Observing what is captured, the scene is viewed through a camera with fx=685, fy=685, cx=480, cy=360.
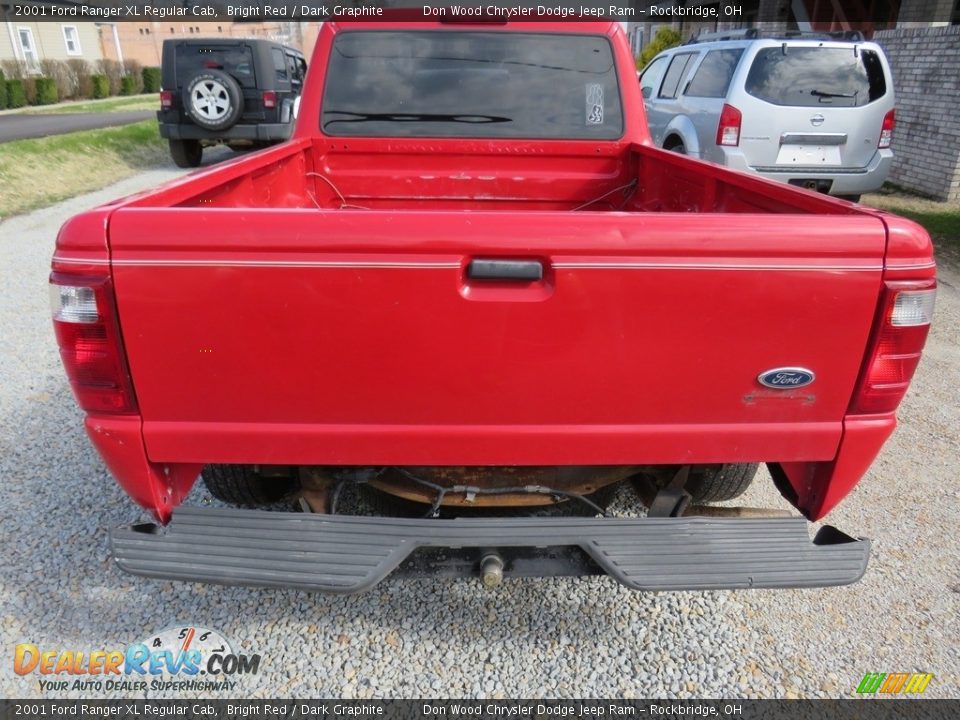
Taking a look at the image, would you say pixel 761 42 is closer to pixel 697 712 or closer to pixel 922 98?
pixel 922 98

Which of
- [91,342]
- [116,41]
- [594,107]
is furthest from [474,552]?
[116,41]

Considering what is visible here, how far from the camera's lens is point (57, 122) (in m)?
18.4

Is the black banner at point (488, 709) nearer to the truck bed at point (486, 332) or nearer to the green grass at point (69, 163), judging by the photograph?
the truck bed at point (486, 332)

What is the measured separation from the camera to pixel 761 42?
7609 mm

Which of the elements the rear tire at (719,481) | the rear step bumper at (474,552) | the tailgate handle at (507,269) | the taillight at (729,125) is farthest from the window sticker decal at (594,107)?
the taillight at (729,125)

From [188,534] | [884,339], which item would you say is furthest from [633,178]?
[188,534]

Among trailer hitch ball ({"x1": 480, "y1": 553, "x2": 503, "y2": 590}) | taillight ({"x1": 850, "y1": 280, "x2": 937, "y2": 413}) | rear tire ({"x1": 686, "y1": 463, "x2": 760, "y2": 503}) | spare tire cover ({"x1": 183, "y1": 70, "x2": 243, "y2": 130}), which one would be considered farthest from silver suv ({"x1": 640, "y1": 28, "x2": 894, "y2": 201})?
spare tire cover ({"x1": 183, "y1": 70, "x2": 243, "y2": 130})

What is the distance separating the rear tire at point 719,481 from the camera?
2.58 m

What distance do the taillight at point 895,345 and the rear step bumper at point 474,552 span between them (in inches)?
17.3

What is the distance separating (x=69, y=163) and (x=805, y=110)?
11.4m

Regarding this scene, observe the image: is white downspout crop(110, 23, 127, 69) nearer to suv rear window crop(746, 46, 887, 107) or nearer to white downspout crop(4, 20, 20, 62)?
white downspout crop(4, 20, 20, 62)

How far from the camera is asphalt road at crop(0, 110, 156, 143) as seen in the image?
15275 millimetres

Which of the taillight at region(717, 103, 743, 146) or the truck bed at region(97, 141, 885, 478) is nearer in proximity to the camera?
the truck bed at region(97, 141, 885, 478)

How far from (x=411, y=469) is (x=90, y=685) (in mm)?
1288
